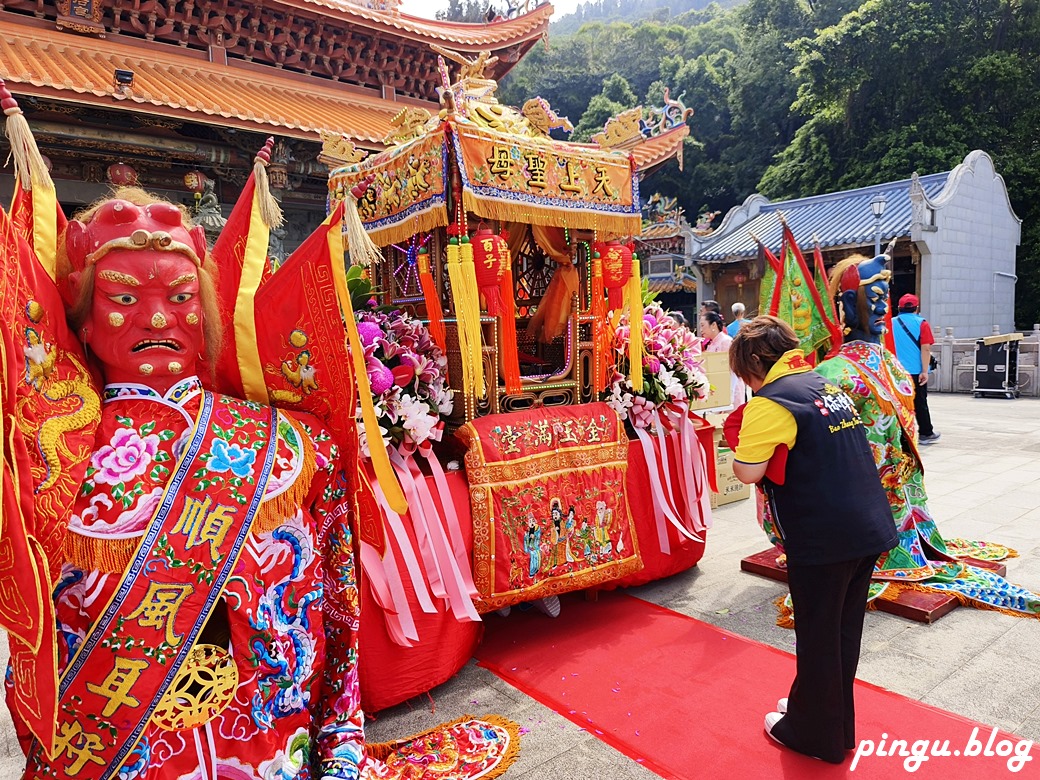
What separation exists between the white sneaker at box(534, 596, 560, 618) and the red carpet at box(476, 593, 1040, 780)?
5 centimetres

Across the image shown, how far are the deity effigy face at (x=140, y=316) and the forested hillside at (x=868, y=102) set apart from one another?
18.7m

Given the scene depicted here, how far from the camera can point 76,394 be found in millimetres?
1705

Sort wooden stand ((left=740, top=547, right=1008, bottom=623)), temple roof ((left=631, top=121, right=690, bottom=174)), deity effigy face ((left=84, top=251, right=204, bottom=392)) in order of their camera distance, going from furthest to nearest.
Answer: temple roof ((left=631, top=121, right=690, bottom=174)) → wooden stand ((left=740, top=547, right=1008, bottom=623)) → deity effigy face ((left=84, top=251, right=204, bottom=392))

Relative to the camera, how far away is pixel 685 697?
2826 mm

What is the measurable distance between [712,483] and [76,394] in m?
3.75

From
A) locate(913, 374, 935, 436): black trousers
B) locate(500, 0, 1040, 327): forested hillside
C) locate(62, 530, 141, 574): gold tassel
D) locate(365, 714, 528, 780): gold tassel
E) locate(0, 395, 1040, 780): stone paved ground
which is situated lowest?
locate(0, 395, 1040, 780): stone paved ground

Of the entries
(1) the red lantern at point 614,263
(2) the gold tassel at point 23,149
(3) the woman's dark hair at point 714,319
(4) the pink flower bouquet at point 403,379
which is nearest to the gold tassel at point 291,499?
(4) the pink flower bouquet at point 403,379

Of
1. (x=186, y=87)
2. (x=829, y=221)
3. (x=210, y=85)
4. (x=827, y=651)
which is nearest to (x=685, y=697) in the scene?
(x=827, y=651)

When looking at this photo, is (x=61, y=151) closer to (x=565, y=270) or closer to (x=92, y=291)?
(x=565, y=270)

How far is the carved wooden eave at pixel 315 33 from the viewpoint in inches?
292

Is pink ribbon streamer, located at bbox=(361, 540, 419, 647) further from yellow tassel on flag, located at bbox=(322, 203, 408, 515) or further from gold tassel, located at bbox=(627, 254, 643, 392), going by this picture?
gold tassel, located at bbox=(627, 254, 643, 392)

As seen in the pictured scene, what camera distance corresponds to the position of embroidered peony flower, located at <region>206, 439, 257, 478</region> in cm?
178

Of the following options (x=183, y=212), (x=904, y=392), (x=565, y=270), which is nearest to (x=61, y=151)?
(x=565, y=270)

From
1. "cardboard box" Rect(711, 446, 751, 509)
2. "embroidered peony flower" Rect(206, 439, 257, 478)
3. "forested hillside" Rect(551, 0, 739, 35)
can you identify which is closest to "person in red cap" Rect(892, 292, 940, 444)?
"cardboard box" Rect(711, 446, 751, 509)
